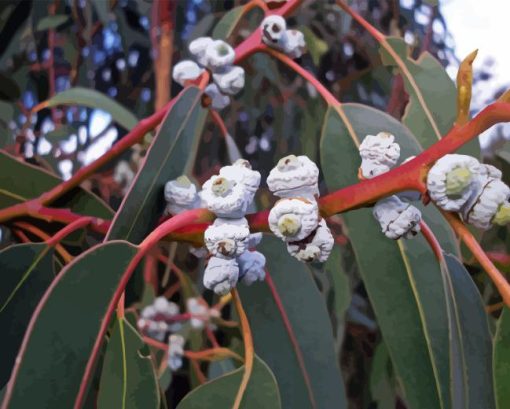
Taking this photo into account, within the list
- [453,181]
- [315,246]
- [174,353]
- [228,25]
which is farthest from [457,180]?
[174,353]

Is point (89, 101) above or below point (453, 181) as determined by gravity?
above

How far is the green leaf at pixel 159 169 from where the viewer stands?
1.91 feet

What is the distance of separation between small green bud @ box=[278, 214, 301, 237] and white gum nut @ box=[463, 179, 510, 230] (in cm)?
11

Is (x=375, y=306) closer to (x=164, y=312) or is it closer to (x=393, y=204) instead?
(x=393, y=204)

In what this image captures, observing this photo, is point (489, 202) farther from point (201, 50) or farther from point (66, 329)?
point (201, 50)

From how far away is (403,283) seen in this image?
26.6 inches

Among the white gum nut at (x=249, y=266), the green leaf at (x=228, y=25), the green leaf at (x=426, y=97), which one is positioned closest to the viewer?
the white gum nut at (x=249, y=266)

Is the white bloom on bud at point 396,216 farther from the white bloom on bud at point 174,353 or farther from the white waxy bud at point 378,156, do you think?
the white bloom on bud at point 174,353

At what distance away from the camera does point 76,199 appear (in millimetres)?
778

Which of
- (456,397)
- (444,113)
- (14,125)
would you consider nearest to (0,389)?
(456,397)

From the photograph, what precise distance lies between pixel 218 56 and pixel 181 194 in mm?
183

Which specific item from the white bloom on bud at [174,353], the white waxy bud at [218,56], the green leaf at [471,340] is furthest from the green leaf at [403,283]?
the white bloom on bud at [174,353]

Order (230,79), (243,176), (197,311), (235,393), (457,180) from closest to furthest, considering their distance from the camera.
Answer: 1. (457,180)
2. (243,176)
3. (235,393)
4. (230,79)
5. (197,311)

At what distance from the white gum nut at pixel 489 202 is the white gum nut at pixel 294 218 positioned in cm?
10
